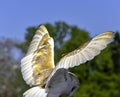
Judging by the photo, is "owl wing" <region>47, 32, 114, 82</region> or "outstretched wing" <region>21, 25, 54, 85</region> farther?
"outstretched wing" <region>21, 25, 54, 85</region>

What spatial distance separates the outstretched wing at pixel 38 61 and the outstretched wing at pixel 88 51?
52 cm

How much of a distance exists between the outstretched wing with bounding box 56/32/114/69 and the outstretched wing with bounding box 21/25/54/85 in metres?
0.52

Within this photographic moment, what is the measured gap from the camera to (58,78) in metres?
6.73

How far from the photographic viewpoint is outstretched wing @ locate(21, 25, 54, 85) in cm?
732

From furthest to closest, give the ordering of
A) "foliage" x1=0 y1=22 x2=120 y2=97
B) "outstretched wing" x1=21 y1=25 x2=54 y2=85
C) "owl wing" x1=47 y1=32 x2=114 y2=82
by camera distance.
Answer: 1. "foliage" x1=0 y1=22 x2=120 y2=97
2. "outstretched wing" x1=21 y1=25 x2=54 y2=85
3. "owl wing" x1=47 y1=32 x2=114 y2=82

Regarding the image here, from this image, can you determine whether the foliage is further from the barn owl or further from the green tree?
the barn owl

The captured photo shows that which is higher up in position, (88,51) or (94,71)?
(88,51)

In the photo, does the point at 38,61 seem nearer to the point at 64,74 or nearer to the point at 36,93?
the point at 36,93

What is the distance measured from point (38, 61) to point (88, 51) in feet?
3.63

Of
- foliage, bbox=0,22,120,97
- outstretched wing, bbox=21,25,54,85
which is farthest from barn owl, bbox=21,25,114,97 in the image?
foliage, bbox=0,22,120,97

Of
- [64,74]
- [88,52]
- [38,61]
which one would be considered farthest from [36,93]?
[38,61]

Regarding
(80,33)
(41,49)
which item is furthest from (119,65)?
(41,49)

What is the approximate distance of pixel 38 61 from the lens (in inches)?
301

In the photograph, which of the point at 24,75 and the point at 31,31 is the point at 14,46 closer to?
the point at 31,31
